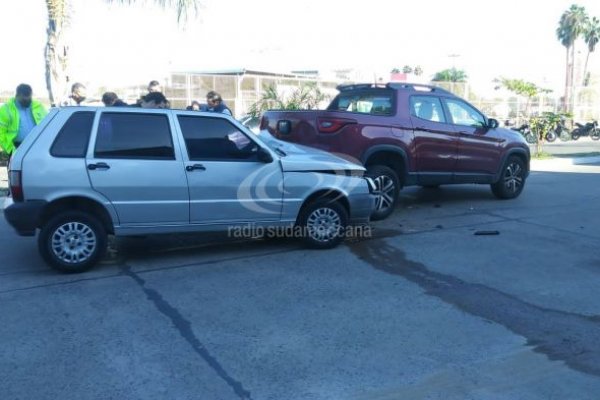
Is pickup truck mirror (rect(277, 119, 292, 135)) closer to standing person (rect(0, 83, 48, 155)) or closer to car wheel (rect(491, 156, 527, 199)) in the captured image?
standing person (rect(0, 83, 48, 155))

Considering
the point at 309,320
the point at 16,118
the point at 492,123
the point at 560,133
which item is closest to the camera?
the point at 309,320

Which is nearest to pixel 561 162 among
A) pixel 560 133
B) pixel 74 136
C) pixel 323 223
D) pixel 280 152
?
pixel 560 133

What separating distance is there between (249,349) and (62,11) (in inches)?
431

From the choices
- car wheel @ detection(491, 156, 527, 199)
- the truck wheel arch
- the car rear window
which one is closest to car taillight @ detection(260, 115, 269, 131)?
the car rear window

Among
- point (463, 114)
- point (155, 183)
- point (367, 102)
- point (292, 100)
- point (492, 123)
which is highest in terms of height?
point (292, 100)

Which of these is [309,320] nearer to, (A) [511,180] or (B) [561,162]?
(A) [511,180]

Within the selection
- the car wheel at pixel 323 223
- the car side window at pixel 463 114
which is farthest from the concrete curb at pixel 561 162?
the car wheel at pixel 323 223

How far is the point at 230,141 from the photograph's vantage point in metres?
6.50

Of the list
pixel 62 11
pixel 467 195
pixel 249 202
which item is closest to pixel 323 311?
pixel 249 202

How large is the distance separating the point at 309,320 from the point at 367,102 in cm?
527

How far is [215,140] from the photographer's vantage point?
6.43 metres

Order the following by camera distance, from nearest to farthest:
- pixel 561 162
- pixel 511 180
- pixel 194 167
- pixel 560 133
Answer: pixel 194 167 → pixel 511 180 → pixel 561 162 → pixel 560 133

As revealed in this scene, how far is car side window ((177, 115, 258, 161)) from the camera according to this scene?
20.7 ft

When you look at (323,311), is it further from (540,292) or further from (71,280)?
(71,280)
